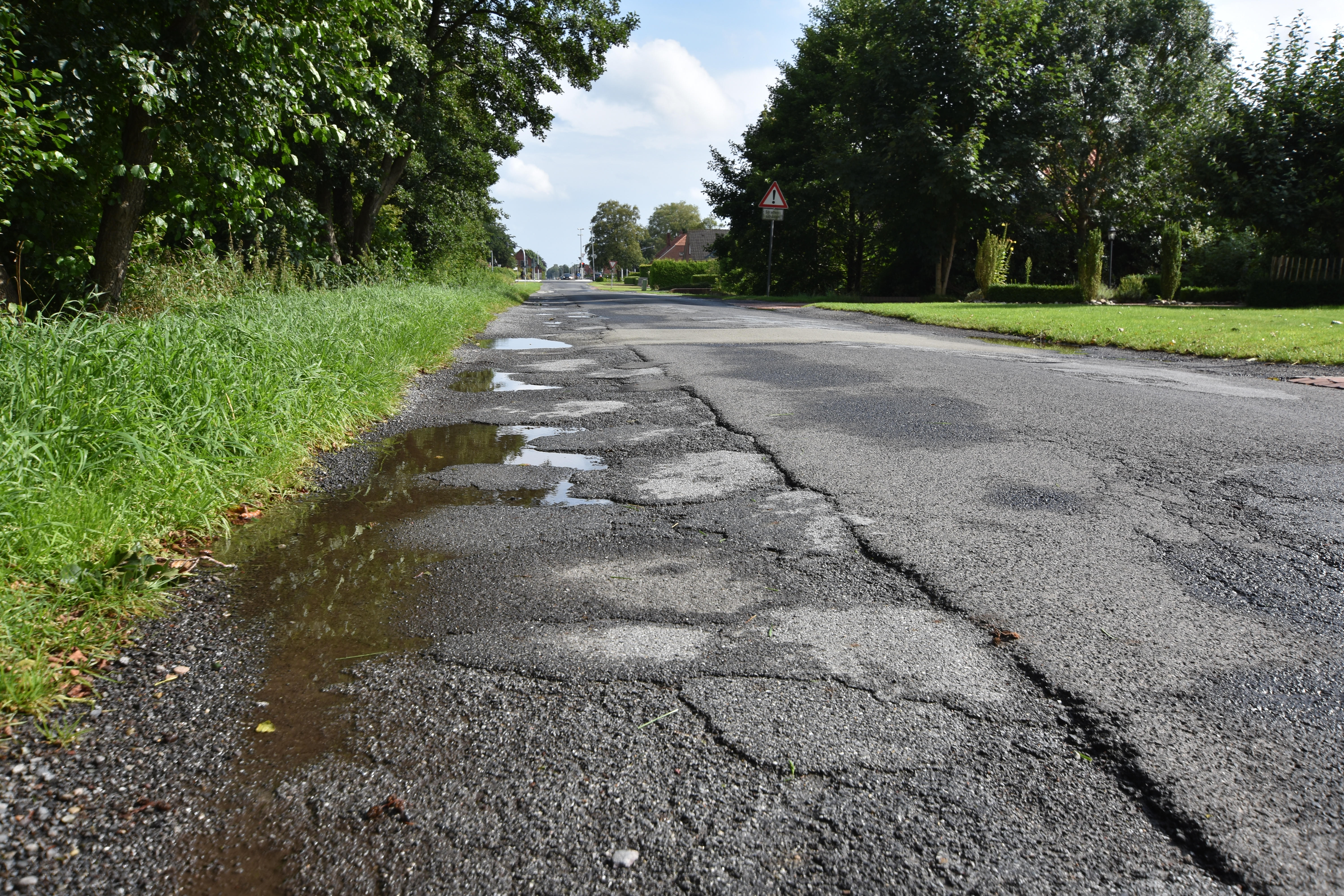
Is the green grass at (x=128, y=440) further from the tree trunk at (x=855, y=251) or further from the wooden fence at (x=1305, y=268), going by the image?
the tree trunk at (x=855, y=251)

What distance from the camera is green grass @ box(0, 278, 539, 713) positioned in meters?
2.68

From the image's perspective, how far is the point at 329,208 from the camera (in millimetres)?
22359

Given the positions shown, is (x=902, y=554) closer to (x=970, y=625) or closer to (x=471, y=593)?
(x=970, y=625)

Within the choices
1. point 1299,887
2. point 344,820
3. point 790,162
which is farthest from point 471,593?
point 790,162

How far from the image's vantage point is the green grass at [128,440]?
8.78 ft

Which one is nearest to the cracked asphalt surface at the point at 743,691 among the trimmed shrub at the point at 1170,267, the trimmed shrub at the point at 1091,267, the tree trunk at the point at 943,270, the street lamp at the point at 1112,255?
the trimmed shrub at the point at 1091,267

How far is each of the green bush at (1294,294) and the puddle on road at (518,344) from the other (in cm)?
1698

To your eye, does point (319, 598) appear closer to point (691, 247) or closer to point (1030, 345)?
point (1030, 345)

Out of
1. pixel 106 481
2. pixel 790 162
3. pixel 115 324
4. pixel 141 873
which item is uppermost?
pixel 790 162

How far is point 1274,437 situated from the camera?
210 inches

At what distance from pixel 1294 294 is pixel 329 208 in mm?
23765

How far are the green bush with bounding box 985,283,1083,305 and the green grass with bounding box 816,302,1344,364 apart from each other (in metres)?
1.63

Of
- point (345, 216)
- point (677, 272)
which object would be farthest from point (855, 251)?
point (677, 272)

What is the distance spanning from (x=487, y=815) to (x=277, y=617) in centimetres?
150
